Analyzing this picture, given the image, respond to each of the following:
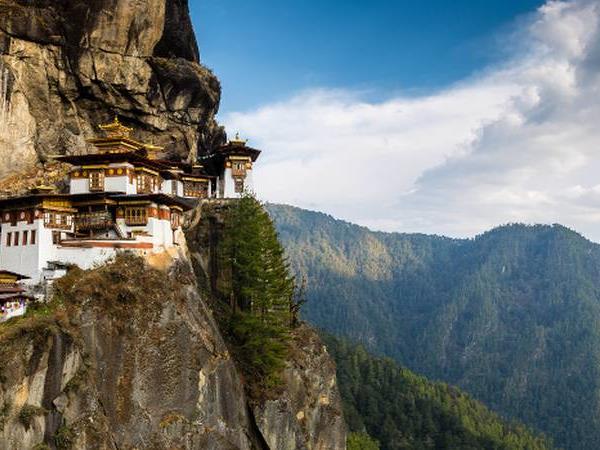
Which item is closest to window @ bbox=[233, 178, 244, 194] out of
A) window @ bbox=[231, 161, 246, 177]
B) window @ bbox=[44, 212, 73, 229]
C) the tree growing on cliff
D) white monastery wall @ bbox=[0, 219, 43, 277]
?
window @ bbox=[231, 161, 246, 177]

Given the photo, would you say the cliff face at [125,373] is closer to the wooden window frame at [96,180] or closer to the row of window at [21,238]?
the row of window at [21,238]

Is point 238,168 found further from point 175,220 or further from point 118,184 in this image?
point 118,184

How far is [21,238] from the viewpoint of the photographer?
49906 mm

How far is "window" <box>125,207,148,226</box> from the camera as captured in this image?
177 ft

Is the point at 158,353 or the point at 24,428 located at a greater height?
the point at 158,353

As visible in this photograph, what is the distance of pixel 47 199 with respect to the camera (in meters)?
50.9

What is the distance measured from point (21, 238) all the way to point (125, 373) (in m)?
14.7

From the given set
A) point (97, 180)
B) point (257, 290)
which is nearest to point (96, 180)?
point (97, 180)

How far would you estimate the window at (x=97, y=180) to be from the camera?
57.1 meters

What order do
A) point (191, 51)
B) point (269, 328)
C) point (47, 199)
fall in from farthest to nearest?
point (191, 51), point (269, 328), point (47, 199)

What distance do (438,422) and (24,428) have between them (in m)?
140

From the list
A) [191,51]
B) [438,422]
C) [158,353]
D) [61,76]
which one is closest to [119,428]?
[158,353]

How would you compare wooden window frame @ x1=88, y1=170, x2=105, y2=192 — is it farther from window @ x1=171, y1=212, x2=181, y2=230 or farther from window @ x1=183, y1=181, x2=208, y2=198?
window @ x1=183, y1=181, x2=208, y2=198

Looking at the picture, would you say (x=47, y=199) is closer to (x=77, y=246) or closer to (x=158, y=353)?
(x=77, y=246)
